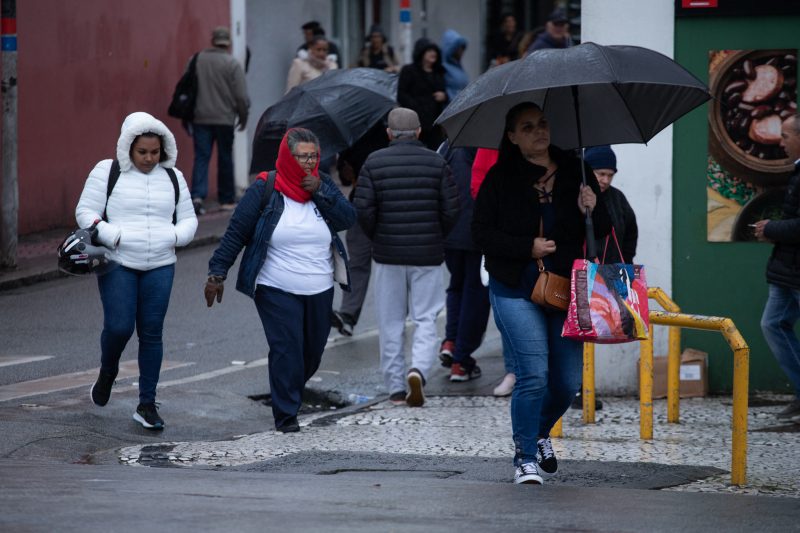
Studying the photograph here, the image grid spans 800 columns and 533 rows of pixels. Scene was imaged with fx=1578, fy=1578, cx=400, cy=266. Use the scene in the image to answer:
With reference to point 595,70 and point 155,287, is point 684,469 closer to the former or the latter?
point 595,70

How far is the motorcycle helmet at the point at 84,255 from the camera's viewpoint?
8.78 metres

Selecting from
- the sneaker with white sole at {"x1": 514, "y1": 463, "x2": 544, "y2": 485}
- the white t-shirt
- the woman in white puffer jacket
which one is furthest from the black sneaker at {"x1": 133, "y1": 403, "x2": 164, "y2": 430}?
the sneaker with white sole at {"x1": 514, "y1": 463, "x2": 544, "y2": 485}

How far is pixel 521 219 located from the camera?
7.07m

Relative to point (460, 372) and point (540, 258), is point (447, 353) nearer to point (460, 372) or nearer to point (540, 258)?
point (460, 372)

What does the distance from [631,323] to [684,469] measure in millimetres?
1247

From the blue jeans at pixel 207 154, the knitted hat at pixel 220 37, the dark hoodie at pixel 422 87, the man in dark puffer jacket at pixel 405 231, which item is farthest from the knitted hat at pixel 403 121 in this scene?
the blue jeans at pixel 207 154

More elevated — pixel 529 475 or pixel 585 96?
pixel 585 96

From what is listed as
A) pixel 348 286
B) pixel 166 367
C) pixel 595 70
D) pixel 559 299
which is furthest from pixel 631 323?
pixel 166 367

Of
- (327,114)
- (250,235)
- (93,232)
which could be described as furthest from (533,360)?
(327,114)

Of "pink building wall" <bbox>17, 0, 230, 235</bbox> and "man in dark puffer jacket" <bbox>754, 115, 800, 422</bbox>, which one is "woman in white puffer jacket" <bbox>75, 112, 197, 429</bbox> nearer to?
"man in dark puffer jacket" <bbox>754, 115, 800, 422</bbox>

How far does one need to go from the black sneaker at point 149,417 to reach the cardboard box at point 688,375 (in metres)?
3.06

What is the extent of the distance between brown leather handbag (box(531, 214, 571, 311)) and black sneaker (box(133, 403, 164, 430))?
2949 millimetres

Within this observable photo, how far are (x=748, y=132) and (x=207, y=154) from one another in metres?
10.1

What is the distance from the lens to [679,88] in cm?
741
